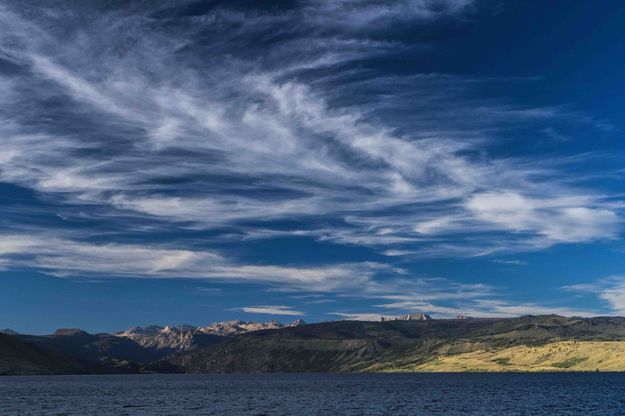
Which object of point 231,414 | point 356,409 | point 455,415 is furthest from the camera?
point 356,409

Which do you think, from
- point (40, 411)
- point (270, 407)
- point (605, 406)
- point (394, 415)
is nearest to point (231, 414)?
point (270, 407)

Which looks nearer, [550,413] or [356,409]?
[550,413]

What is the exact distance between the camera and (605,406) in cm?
17712

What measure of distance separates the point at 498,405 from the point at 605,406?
98.8ft

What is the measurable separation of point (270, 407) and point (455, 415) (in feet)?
202

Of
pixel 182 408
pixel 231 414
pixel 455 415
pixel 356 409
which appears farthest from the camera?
pixel 182 408

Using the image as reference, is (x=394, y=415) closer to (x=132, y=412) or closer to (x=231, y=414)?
(x=231, y=414)

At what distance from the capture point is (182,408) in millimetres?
188500

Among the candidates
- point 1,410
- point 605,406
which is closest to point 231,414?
point 1,410

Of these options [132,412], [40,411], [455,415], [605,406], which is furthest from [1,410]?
[605,406]

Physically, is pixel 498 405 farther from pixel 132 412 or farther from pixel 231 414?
pixel 132 412

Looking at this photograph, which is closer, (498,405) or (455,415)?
(455,415)

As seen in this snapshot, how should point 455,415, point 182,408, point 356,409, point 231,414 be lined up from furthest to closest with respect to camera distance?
point 182,408 < point 356,409 < point 231,414 < point 455,415

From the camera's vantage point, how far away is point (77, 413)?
17162 cm
